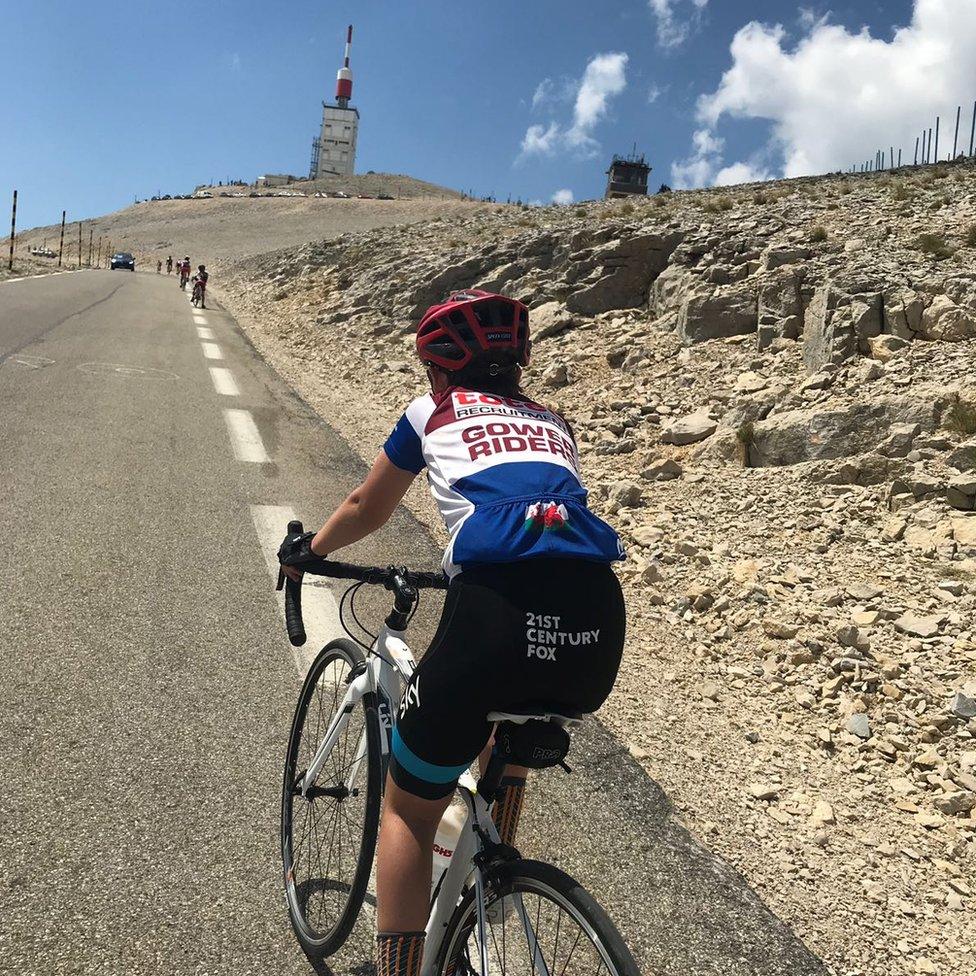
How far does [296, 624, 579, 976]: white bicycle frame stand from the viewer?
1925 mm

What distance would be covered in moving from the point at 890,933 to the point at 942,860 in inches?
26.5

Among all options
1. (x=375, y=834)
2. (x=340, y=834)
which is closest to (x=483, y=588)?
(x=375, y=834)

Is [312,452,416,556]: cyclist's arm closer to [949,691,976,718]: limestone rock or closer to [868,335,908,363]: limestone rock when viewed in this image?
[949,691,976,718]: limestone rock

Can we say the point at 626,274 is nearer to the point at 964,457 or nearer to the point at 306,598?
the point at 964,457

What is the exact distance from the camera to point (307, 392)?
13.6 m

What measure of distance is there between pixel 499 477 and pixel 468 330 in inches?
18.5

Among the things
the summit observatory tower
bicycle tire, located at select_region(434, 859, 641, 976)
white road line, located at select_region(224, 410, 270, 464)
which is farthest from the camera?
the summit observatory tower

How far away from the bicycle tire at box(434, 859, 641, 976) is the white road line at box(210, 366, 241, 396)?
11.1 m

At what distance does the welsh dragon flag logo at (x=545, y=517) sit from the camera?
1909mm

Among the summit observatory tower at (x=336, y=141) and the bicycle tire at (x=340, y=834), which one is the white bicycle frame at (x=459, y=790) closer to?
the bicycle tire at (x=340, y=834)

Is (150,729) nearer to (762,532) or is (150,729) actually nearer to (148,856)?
(148,856)

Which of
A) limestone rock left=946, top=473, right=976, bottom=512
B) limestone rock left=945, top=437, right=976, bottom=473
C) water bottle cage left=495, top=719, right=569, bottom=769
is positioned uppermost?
limestone rock left=945, top=437, right=976, bottom=473

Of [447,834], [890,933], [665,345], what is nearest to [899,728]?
[890,933]

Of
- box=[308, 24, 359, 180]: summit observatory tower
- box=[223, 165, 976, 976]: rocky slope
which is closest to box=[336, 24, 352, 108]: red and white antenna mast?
box=[308, 24, 359, 180]: summit observatory tower
